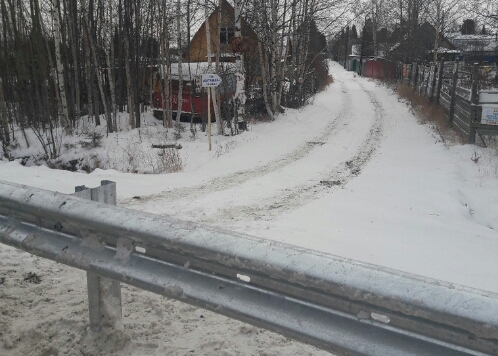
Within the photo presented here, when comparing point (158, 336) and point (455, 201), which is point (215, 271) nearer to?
point (158, 336)

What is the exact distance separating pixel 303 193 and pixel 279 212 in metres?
1.32

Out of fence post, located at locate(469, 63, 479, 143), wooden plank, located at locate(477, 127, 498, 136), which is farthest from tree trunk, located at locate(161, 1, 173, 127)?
wooden plank, located at locate(477, 127, 498, 136)

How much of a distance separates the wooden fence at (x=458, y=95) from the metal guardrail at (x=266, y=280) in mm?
11588

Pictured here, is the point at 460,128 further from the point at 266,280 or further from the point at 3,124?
the point at 3,124

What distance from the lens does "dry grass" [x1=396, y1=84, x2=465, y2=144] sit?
527 inches

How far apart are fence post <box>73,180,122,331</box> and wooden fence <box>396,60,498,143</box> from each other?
11.3 m

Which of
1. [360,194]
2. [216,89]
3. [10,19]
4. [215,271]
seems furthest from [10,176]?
[10,19]

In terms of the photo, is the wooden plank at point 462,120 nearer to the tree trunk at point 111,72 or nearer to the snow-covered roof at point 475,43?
the tree trunk at point 111,72

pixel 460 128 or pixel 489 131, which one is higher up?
pixel 489 131

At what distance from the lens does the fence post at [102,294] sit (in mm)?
2834

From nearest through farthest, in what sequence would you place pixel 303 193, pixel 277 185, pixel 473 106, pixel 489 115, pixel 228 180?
pixel 303 193, pixel 277 185, pixel 228 180, pixel 489 115, pixel 473 106

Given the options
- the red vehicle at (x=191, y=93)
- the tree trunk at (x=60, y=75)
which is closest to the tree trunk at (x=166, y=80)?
the red vehicle at (x=191, y=93)

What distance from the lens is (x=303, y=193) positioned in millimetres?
7879

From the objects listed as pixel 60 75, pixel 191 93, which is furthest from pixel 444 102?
pixel 60 75
